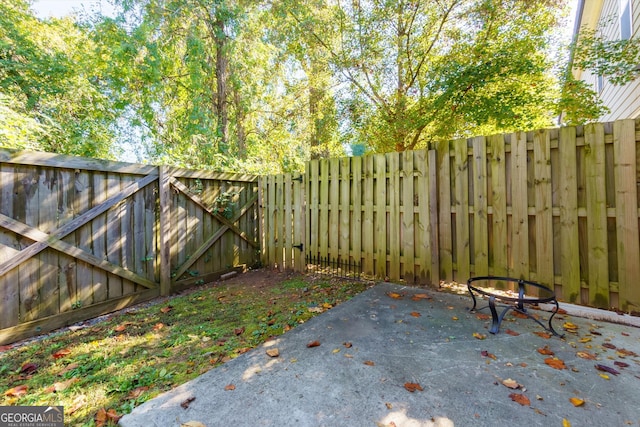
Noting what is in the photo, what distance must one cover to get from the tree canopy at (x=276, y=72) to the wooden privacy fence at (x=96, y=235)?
249 centimetres

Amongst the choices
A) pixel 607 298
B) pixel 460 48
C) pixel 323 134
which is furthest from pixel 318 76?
pixel 607 298

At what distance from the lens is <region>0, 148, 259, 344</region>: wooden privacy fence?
2.63 metres

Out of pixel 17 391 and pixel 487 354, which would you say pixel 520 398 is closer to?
pixel 487 354

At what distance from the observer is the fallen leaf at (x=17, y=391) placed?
5.86ft

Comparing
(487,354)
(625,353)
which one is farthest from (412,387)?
(625,353)

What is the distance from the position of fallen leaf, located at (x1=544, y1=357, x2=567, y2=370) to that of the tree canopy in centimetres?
500

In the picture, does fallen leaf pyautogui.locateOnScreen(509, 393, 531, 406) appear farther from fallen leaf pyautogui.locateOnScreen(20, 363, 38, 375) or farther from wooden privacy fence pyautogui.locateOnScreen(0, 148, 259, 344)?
wooden privacy fence pyautogui.locateOnScreen(0, 148, 259, 344)

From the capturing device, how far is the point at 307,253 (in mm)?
4715

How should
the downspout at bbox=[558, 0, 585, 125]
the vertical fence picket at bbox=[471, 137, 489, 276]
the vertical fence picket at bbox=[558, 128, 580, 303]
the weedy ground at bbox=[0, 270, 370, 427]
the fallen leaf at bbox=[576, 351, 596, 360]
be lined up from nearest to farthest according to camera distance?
the weedy ground at bbox=[0, 270, 370, 427], the fallen leaf at bbox=[576, 351, 596, 360], the vertical fence picket at bbox=[558, 128, 580, 303], the vertical fence picket at bbox=[471, 137, 489, 276], the downspout at bbox=[558, 0, 585, 125]

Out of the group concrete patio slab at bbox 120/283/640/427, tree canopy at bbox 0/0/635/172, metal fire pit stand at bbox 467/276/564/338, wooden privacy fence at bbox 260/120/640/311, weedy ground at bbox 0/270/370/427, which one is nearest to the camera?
concrete patio slab at bbox 120/283/640/427

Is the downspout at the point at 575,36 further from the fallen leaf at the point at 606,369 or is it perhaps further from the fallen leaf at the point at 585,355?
the fallen leaf at the point at 606,369

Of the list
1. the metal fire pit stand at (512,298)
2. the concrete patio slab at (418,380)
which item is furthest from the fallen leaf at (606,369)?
the metal fire pit stand at (512,298)

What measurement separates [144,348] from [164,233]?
1.87 meters

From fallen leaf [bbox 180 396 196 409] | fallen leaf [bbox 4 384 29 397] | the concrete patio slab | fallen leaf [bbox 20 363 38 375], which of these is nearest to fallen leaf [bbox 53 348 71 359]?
fallen leaf [bbox 20 363 38 375]
